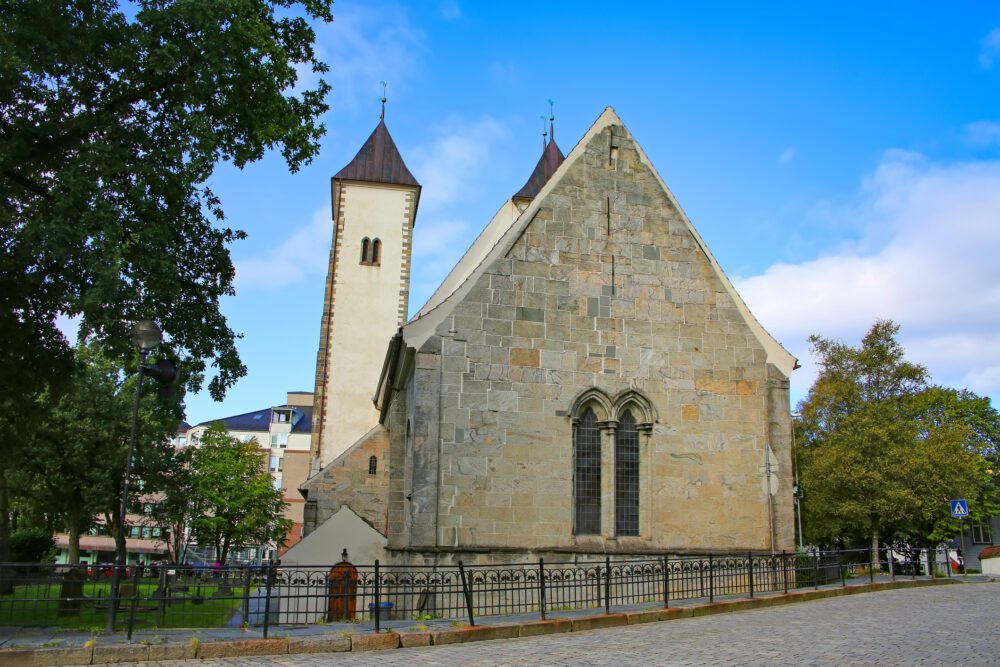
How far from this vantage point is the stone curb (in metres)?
8.79

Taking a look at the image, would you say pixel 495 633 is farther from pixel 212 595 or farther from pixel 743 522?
pixel 743 522

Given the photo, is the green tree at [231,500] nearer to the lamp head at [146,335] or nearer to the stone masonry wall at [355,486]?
the stone masonry wall at [355,486]

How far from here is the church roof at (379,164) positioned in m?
40.4

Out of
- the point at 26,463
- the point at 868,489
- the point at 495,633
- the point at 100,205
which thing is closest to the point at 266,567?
the point at 495,633

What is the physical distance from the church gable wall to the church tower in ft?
63.9

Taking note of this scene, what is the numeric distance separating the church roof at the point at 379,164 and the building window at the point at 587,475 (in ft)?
85.3

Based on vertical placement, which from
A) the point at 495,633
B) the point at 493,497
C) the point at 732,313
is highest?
the point at 732,313

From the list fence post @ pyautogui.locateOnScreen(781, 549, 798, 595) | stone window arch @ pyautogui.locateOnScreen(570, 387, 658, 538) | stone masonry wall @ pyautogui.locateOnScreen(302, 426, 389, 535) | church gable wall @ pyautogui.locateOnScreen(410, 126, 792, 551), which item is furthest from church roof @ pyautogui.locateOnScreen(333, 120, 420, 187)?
fence post @ pyautogui.locateOnScreen(781, 549, 798, 595)

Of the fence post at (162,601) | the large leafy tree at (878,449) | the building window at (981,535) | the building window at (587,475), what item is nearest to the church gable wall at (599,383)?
the building window at (587,475)

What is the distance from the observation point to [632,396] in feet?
56.2

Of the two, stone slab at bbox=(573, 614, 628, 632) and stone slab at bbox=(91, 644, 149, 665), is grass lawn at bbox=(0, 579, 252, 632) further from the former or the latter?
stone slab at bbox=(573, 614, 628, 632)

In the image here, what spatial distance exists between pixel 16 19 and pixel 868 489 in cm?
3388

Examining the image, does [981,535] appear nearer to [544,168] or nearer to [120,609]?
[544,168]

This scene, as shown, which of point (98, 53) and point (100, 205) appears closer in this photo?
point (100, 205)
